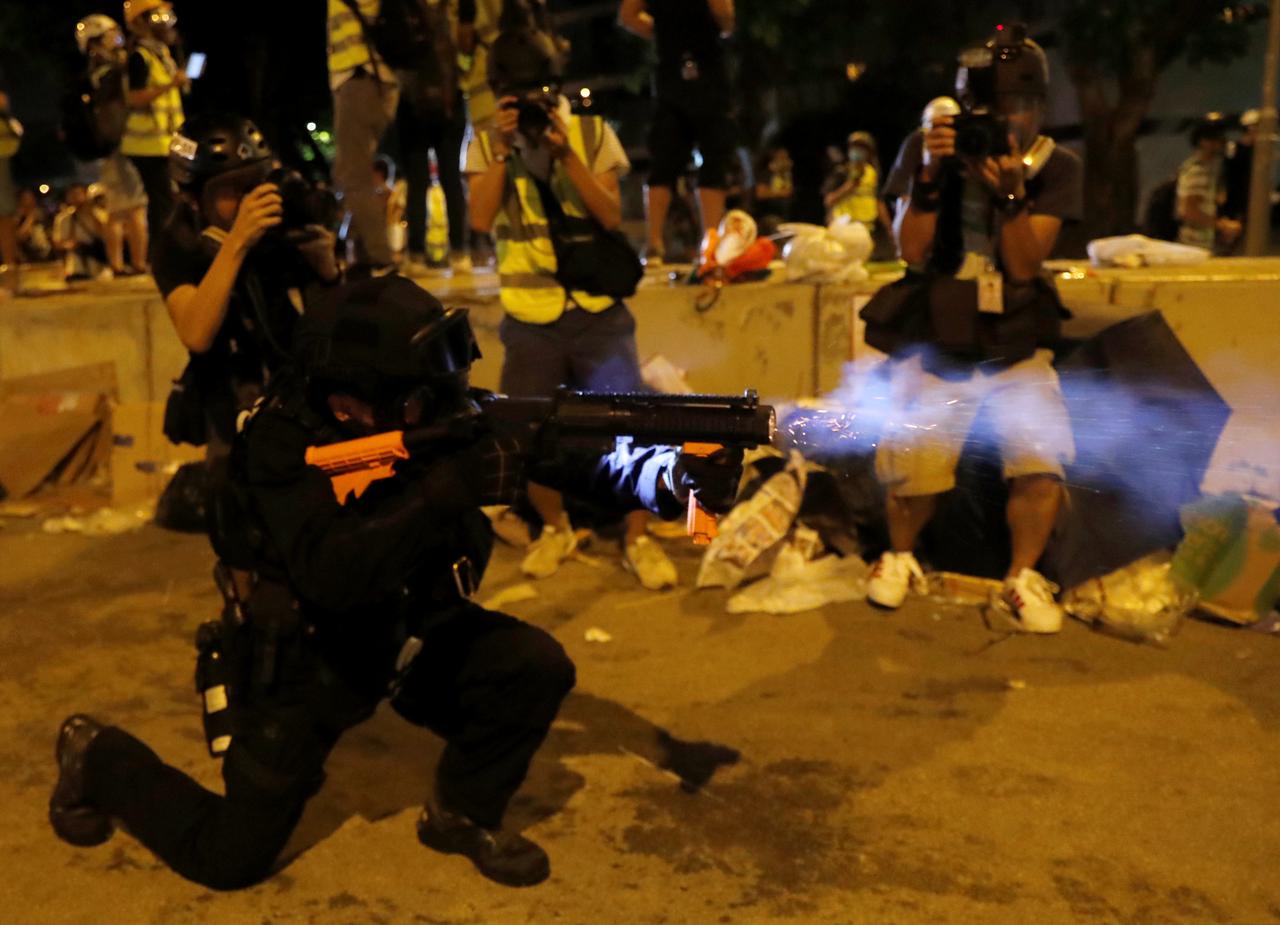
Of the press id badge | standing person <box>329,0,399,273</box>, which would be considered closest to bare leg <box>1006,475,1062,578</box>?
the press id badge

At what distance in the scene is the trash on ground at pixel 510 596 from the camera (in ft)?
18.0

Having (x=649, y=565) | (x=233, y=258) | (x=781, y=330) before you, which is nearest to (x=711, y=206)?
(x=781, y=330)

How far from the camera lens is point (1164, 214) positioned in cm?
962

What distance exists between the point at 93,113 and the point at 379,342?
5.22 m

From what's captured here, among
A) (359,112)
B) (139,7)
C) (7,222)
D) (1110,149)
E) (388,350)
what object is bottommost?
(7,222)

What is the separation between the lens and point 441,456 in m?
2.97

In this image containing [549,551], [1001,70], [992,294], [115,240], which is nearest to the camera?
[1001,70]

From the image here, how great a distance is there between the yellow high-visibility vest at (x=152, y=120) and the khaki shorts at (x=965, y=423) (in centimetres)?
456

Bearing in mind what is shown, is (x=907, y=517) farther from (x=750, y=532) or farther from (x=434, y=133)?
(x=434, y=133)

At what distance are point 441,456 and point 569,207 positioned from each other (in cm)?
266

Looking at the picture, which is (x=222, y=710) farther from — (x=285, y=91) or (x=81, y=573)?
(x=285, y=91)

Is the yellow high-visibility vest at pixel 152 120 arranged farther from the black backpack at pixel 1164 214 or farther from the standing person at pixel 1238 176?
the standing person at pixel 1238 176

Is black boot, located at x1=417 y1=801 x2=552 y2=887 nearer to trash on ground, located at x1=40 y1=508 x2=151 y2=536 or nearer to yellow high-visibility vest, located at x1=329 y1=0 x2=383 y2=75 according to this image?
trash on ground, located at x1=40 y1=508 x2=151 y2=536

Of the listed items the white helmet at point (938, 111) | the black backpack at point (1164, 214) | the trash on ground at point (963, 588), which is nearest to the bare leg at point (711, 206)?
the white helmet at point (938, 111)
